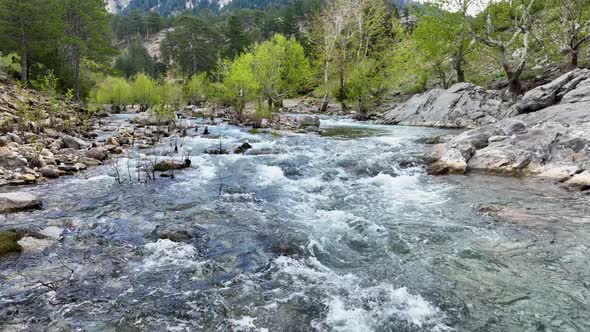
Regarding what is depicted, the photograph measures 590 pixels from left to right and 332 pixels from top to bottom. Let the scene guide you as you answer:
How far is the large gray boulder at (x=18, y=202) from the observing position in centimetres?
749

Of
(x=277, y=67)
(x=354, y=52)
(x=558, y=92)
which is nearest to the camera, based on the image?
(x=558, y=92)

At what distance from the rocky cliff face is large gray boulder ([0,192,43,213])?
11.0 meters

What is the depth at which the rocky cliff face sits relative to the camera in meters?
9.72

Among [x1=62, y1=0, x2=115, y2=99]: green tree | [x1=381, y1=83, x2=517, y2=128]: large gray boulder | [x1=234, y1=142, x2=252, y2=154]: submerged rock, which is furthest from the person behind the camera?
[x1=62, y1=0, x2=115, y2=99]: green tree

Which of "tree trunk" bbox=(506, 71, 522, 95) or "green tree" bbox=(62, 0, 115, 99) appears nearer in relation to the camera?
"tree trunk" bbox=(506, 71, 522, 95)

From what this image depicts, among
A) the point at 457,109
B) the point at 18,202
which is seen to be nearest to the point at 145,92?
the point at 457,109

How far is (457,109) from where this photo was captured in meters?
25.1

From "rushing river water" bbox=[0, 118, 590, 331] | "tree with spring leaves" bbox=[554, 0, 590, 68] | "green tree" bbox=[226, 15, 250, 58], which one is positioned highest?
"green tree" bbox=[226, 15, 250, 58]

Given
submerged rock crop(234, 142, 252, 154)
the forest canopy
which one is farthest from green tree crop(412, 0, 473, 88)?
submerged rock crop(234, 142, 252, 154)

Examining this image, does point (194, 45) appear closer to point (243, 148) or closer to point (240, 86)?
point (240, 86)

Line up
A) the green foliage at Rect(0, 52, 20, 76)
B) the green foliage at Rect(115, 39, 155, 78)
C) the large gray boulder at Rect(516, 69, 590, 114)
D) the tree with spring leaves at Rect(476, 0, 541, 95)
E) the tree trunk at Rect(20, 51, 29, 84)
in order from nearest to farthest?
1. the large gray boulder at Rect(516, 69, 590, 114)
2. the tree with spring leaves at Rect(476, 0, 541, 95)
3. the tree trunk at Rect(20, 51, 29, 84)
4. the green foliage at Rect(0, 52, 20, 76)
5. the green foliage at Rect(115, 39, 155, 78)

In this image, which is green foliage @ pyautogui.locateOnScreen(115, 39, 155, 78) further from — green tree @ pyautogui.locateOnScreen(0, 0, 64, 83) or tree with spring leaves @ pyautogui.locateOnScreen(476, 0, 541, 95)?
tree with spring leaves @ pyautogui.locateOnScreen(476, 0, 541, 95)

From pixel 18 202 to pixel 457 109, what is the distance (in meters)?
25.5

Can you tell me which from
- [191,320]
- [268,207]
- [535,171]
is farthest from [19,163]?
[535,171]
